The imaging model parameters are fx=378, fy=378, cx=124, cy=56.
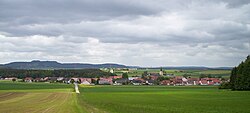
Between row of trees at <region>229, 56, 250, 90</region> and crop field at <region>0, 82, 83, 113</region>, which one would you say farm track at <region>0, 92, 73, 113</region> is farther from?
row of trees at <region>229, 56, 250, 90</region>

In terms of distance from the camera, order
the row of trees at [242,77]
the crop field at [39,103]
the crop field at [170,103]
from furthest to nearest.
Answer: the row of trees at [242,77] < the crop field at [39,103] < the crop field at [170,103]

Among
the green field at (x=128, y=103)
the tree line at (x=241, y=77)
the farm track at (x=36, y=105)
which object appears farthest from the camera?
the tree line at (x=241, y=77)

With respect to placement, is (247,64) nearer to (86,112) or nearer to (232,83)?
(232,83)

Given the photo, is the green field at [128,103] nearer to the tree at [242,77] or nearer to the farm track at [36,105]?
the farm track at [36,105]

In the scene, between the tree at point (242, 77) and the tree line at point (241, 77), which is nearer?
the tree at point (242, 77)

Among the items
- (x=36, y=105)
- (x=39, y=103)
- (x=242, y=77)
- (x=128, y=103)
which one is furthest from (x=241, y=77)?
(x=36, y=105)

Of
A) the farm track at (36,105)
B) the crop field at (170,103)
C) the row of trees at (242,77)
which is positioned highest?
the row of trees at (242,77)

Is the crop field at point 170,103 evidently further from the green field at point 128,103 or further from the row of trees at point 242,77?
the row of trees at point 242,77

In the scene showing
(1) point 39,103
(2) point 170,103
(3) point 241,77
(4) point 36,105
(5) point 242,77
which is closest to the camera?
(4) point 36,105

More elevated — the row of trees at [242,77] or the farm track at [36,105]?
the row of trees at [242,77]

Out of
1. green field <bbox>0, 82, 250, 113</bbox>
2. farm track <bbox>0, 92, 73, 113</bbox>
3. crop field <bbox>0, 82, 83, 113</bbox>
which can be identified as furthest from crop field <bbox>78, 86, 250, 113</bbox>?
farm track <bbox>0, 92, 73, 113</bbox>

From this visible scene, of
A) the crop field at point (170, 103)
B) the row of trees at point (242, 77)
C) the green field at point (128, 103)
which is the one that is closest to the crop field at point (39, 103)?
the green field at point (128, 103)

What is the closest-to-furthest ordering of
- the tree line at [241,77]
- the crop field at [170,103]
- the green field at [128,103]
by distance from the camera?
the crop field at [170,103] < the green field at [128,103] < the tree line at [241,77]

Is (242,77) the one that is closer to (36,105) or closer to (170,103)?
(170,103)
